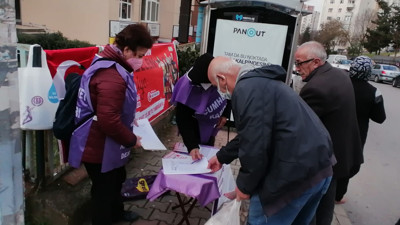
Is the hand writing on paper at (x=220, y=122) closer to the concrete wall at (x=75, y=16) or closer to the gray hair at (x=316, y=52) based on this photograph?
the gray hair at (x=316, y=52)

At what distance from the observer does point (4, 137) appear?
150cm

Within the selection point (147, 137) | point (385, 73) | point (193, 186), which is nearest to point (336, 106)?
point (193, 186)

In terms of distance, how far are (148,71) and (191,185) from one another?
2.79m

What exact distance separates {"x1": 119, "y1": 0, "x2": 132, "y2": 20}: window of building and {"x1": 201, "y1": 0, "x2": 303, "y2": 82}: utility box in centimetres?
1096

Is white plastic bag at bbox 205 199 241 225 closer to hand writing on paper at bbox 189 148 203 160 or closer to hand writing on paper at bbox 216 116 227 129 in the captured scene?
hand writing on paper at bbox 189 148 203 160

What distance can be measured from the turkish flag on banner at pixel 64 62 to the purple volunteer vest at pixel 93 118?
1.29ft

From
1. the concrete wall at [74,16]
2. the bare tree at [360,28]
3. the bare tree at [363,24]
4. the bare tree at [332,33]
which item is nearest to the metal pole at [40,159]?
the concrete wall at [74,16]

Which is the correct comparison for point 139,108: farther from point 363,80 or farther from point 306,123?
point 306,123

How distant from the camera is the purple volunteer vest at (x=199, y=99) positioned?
8.94 feet

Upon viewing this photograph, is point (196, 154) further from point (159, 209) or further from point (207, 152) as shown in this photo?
point (159, 209)

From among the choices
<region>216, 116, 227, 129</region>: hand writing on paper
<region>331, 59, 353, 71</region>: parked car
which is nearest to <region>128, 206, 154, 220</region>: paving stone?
<region>216, 116, 227, 129</region>: hand writing on paper

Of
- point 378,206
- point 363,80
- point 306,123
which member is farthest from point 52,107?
point 378,206

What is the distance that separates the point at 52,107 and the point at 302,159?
1.83 meters

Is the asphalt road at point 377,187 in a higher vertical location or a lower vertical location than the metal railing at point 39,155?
lower
